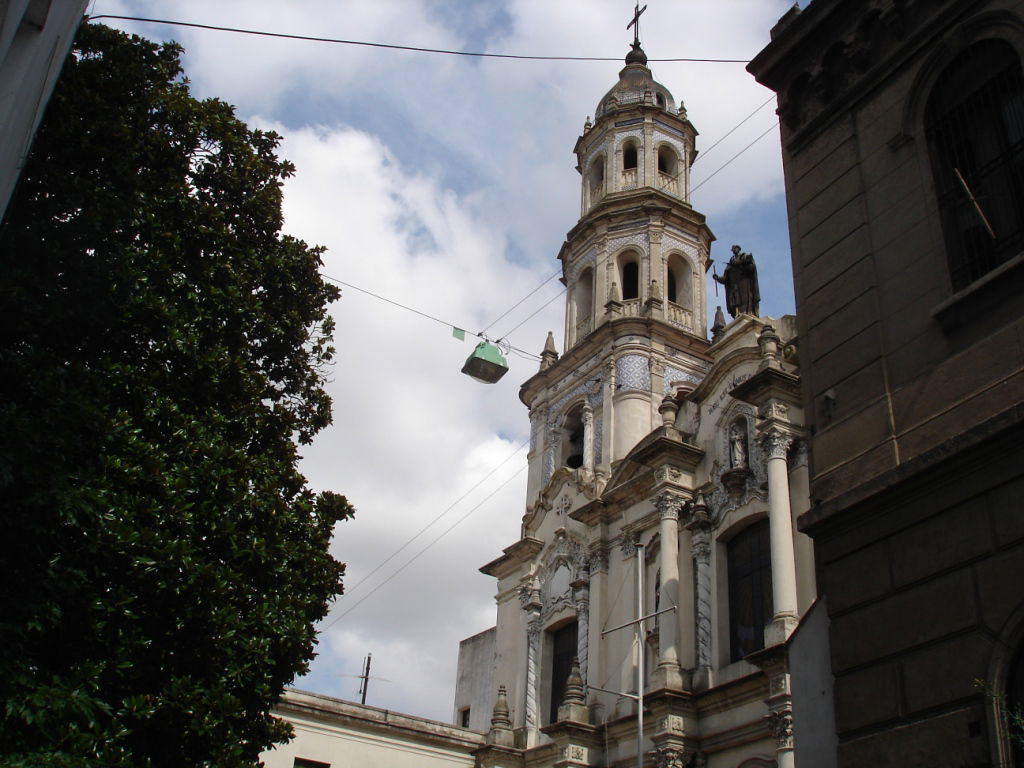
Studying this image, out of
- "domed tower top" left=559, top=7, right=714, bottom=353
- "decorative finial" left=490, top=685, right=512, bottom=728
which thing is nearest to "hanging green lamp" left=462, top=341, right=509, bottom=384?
"domed tower top" left=559, top=7, right=714, bottom=353

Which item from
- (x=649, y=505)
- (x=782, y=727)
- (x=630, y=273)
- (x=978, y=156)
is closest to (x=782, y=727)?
(x=782, y=727)

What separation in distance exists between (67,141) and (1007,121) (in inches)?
333

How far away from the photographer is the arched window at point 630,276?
3127cm

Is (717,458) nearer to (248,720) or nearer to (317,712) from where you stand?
(317,712)

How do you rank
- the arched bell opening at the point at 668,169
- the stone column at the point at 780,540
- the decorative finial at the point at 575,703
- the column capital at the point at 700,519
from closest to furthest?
the stone column at the point at 780,540
the column capital at the point at 700,519
the decorative finial at the point at 575,703
the arched bell opening at the point at 668,169

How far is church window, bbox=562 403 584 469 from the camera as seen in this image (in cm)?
2927

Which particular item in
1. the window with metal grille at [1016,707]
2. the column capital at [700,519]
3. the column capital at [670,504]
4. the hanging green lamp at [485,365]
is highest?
the hanging green lamp at [485,365]

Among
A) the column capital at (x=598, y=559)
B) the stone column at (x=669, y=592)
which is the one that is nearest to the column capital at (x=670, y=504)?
the stone column at (x=669, y=592)

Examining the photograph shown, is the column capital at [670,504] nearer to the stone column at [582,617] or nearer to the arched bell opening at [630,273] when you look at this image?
the stone column at [582,617]

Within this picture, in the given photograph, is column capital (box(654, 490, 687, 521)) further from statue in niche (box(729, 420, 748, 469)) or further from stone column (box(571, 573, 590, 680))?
stone column (box(571, 573, 590, 680))

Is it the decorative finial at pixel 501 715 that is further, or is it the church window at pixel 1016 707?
the decorative finial at pixel 501 715

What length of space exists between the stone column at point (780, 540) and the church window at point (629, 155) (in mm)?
15581

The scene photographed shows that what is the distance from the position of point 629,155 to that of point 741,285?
11.0 m

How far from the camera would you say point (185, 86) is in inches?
460
